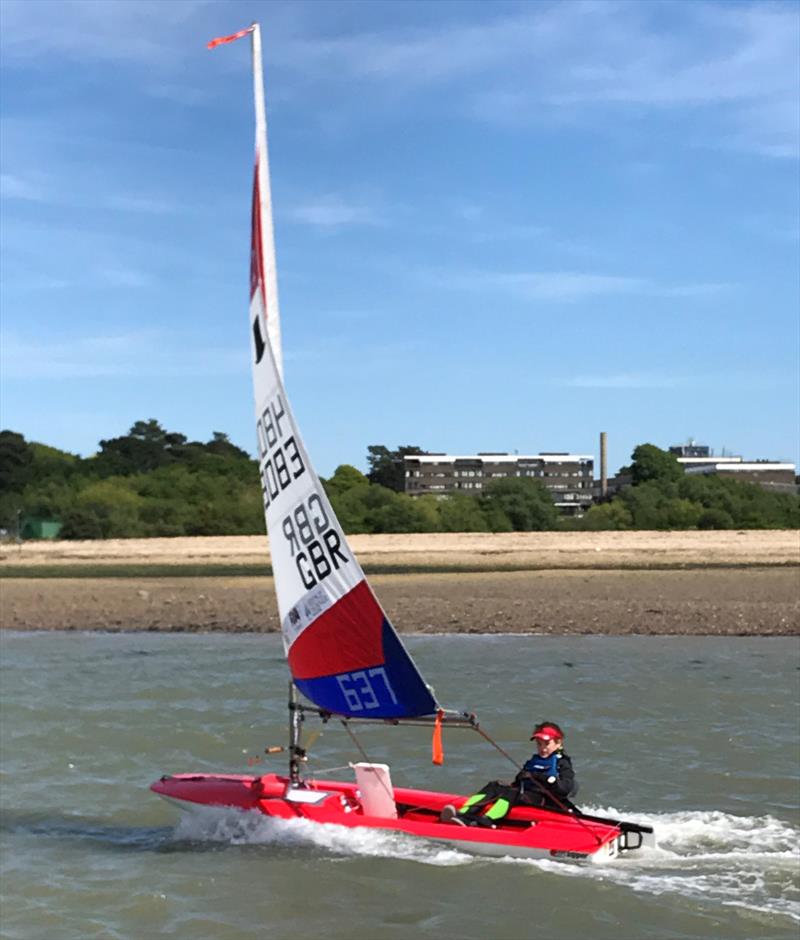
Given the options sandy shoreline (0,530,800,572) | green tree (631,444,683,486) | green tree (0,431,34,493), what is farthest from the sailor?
green tree (631,444,683,486)

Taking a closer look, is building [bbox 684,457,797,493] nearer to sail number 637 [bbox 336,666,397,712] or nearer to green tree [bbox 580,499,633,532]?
green tree [bbox 580,499,633,532]

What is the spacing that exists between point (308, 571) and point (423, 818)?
8.18ft

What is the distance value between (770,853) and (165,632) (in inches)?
780

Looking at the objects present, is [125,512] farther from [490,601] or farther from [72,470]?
[490,601]

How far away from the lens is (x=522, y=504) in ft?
203

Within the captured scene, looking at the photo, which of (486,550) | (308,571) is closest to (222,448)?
(486,550)

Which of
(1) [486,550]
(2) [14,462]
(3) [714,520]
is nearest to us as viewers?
(1) [486,550]

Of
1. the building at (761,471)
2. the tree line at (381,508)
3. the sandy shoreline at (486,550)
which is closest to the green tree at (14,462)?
the tree line at (381,508)

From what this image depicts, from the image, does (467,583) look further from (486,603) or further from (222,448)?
(222,448)

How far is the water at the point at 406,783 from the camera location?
10.3 metres

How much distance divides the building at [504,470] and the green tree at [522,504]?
68.0 meters

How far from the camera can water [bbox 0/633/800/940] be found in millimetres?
10320

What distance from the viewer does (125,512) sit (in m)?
60.4

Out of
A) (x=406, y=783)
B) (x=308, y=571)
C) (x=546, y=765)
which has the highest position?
(x=308, y=571)
